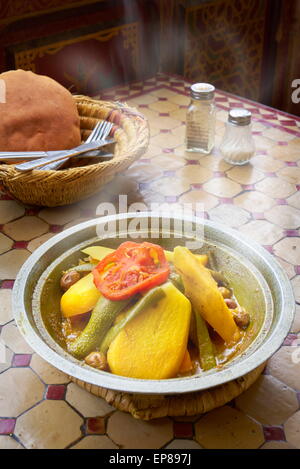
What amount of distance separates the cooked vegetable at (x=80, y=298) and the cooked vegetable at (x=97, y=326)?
1.2 inches

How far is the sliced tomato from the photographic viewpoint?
0.75 m

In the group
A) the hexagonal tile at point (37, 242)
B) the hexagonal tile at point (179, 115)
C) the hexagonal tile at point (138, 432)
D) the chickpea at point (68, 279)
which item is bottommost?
the hexagonal tile at point (138, 432)

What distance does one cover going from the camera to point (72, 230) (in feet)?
2.97

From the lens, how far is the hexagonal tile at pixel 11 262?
1078mm

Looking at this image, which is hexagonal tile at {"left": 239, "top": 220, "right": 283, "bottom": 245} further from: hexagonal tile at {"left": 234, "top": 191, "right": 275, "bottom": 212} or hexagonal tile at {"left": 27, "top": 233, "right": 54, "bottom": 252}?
hexagonal tile at {"left": 27, "top": 233, "right": 54, "bottom": 252}

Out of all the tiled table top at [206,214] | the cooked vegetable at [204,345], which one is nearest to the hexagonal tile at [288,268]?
the tiled table top at [206,214]

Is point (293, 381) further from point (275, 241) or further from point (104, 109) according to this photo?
point (104, 109)

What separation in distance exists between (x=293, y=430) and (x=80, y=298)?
384 millimetres

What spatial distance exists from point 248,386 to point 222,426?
0.08 meters

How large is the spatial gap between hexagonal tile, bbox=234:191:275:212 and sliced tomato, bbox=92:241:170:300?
574 millimetres

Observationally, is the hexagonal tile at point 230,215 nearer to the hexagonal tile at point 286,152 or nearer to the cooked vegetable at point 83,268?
the hexagonal tile at point 286,152

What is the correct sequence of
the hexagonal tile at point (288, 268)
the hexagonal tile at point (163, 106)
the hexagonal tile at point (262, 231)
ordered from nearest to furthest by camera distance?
the hexagonal tile at point (288, 268) < the hexagonal tile at point (262, 231) < the hexagonal tile at point (163, 106)

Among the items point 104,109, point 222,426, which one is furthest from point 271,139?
point 222,426

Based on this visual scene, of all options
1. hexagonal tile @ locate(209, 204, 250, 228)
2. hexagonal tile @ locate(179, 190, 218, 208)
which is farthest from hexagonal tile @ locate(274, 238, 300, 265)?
hexagonal tile @ locate(179, 190, 218, 208)
